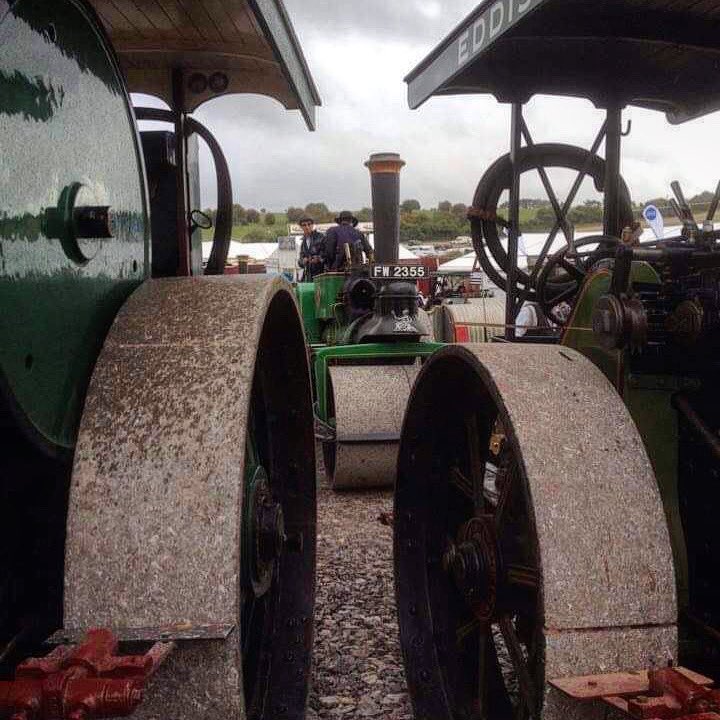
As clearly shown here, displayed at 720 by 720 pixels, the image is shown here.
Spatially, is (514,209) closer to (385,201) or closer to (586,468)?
(586,468)

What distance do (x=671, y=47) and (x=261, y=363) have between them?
171cm

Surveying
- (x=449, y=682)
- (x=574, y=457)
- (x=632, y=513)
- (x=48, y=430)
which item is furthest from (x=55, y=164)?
(x=449, y=682)

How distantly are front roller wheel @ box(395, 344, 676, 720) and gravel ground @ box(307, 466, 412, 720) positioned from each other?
42cm

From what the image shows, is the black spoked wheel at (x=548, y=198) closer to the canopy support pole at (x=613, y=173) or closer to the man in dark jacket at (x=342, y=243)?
the canopy support pole at (x=613, y=173)

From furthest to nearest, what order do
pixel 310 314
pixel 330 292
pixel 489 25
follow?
pixel 310 314 → pixel 330 292 → pixel 489 25

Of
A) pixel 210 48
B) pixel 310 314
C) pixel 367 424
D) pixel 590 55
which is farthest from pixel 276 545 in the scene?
pixel 310 314

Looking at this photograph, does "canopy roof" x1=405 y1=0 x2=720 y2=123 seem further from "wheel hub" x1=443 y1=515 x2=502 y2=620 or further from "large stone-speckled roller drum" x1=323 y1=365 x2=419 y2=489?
"large stone-speckled roller drum" x1=323 y1=365 x2=419 y2=489

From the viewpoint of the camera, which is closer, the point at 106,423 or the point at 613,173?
the point at 106,423

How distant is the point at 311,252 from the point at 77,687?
8889 mm

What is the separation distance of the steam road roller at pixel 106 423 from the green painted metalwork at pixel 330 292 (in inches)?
212

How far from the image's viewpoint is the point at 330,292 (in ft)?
24.9

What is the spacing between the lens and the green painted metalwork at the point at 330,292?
7.51 m

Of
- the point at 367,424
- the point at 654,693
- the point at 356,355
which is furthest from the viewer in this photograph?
the point at 356,355

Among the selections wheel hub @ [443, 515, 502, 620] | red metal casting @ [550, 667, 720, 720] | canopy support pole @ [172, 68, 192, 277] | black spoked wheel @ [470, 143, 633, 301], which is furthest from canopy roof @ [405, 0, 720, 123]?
red metal casting @ [550, 667, 720, 720]
